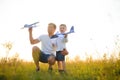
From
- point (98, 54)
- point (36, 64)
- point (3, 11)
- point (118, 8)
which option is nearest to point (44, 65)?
point (36, 64)

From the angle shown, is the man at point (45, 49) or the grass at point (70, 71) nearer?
the grass at point (70, 71)

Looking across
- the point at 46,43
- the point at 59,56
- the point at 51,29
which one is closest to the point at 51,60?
the point at 59,56

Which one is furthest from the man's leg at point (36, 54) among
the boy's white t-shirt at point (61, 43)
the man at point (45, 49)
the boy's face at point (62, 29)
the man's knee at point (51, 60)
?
the boy's face at point (62, 29)

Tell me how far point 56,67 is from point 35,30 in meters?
0.52

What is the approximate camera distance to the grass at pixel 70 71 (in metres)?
3.28

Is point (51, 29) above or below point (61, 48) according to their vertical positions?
above

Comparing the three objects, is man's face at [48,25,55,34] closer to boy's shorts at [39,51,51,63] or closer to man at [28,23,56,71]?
man at [28,23,56,71]

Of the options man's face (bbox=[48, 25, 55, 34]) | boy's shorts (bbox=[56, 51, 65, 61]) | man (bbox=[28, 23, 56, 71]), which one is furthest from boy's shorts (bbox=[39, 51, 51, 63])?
man's face (bbox=[48, 25, 55, 34])

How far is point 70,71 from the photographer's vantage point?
11.2 feet

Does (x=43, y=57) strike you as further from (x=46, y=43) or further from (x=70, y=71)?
(x=70, y=71)

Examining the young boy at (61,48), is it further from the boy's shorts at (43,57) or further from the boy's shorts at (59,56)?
the boy's shorts at (43,57)

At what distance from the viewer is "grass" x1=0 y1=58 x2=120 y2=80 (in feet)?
10.8

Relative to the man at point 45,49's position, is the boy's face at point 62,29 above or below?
above

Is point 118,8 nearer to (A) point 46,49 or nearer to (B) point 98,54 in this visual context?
(B) point 98,54
